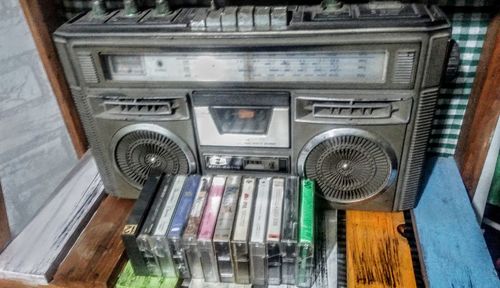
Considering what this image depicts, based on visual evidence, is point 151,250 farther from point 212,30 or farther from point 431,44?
point 431,44

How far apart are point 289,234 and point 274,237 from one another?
20 mm

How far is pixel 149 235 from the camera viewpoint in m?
0.57

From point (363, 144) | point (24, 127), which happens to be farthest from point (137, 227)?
point (24, 127)

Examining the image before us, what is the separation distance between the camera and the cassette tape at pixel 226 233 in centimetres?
56

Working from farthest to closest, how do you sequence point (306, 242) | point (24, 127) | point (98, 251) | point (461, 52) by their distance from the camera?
point (24, 127) < point (461, 52) < point (98, 251) < point (306, 242)

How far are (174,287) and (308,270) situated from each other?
188 millimetres

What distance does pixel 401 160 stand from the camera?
0.62 m

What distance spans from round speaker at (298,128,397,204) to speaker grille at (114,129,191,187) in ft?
0.64

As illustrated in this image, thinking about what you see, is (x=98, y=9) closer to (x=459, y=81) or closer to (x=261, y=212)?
(x=261, y=212)

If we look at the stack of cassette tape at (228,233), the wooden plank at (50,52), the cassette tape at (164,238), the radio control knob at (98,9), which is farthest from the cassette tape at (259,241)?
the wooden plank at (50,52)

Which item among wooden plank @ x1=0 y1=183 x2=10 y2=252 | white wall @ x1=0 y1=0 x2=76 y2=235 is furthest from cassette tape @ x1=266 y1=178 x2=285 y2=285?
white wall @ x1=0 y1=0 x2=76 y2=235

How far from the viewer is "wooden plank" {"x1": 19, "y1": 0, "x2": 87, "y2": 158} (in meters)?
0.80

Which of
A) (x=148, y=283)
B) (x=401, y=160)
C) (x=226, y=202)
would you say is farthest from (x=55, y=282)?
(x=401, y=160)

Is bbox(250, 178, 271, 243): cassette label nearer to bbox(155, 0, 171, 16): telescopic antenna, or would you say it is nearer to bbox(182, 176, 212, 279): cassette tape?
bbox(182, 176, 212, 279): cassette tape
